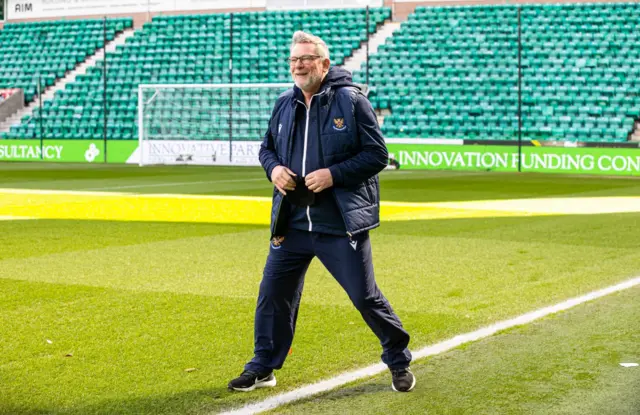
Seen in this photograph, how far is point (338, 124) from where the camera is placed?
5184mm

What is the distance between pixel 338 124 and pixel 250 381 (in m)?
1.41

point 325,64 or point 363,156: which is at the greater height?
point 325,64

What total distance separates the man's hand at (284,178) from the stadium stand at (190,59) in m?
32.6

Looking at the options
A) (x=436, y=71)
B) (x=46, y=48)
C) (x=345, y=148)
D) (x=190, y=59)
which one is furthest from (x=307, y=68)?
(x=46, y=48)

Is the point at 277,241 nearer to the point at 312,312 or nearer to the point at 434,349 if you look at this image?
the point at 434,349

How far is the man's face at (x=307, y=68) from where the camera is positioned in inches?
199

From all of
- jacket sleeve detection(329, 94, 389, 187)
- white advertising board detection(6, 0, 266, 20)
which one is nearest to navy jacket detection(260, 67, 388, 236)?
jacket sleeve detection(329, 94, 389, 187)

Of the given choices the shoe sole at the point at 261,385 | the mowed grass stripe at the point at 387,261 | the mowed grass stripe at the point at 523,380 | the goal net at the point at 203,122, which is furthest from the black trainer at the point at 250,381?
the goal net at the point at 203,122

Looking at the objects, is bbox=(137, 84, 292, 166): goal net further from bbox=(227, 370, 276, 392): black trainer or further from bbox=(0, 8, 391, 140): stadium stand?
bbox=(227, 370, 276, 392): black trainer

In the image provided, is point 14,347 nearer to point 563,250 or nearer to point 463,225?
point 563,250

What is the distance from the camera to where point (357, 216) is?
5.18 meters

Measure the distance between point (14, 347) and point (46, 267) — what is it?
3710 millimetres

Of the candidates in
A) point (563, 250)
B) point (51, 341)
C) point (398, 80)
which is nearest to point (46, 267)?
point (51, 341)

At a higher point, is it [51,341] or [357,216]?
[357,216]
